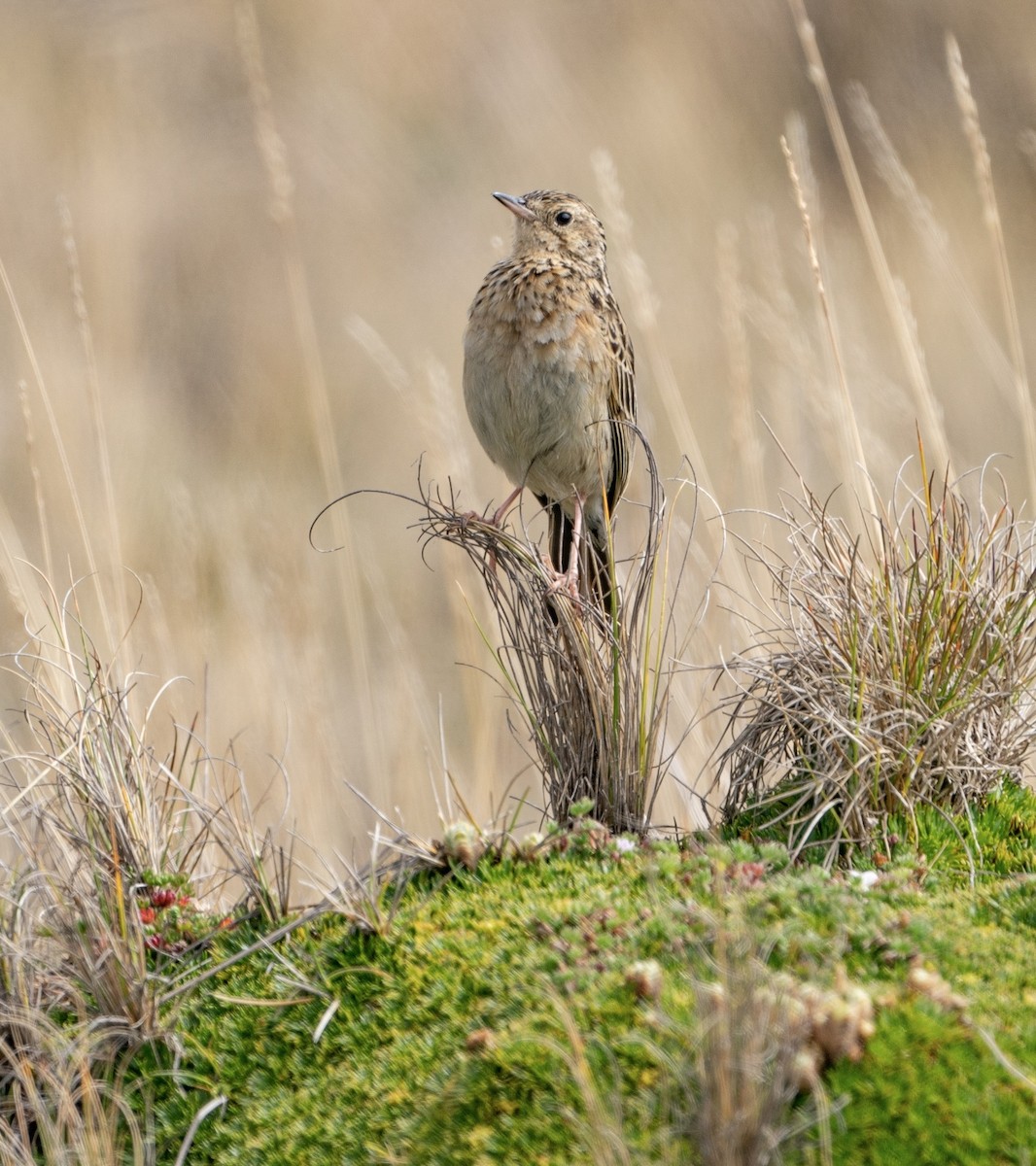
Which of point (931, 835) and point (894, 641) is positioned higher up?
A: point (894, 641)

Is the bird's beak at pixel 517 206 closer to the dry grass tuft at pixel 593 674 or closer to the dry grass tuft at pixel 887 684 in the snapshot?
the dry grass tuft at pixel 593 674

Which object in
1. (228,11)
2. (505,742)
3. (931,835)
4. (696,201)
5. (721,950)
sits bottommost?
(505,742)

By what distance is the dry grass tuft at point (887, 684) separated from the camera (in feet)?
9.74

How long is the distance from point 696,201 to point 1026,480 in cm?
383

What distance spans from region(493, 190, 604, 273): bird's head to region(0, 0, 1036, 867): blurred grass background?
280cm

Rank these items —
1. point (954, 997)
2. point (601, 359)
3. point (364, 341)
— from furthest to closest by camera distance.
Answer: point (364, 341) → point (601, 359) → point (954, 997)

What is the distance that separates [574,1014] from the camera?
222cm

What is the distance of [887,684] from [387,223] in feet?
30.1

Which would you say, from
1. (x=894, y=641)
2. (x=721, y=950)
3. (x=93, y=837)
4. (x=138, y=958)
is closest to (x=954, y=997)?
(x=721, y=950)

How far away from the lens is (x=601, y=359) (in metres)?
4.82

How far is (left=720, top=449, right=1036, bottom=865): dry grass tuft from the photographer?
117 inches

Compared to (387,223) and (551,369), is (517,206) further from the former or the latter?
(387,223)

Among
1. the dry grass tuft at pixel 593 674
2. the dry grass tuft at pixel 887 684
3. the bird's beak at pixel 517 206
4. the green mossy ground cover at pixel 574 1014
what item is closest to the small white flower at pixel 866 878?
the green mossy ground cover at pixel 574 1014

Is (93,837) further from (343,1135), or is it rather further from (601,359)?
(601,359)
